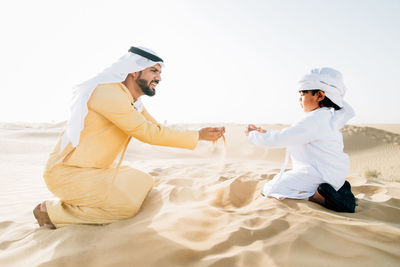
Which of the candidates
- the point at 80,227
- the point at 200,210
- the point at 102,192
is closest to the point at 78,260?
the point at 80,227

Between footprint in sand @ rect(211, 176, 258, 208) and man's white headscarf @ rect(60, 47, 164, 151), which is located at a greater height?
man's white headscarf @ rect(60, 47, 164, 151)

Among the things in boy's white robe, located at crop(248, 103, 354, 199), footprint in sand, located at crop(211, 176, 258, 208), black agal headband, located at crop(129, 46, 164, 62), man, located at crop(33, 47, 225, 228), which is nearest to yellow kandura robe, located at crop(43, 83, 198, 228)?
man, located at crop(33, 47, 225, 228)

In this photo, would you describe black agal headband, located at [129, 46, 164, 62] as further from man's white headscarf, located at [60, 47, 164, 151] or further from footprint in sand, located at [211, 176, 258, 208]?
footprint in sand, located at [211, 176, 258, 208]

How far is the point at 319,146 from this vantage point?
2.84 m

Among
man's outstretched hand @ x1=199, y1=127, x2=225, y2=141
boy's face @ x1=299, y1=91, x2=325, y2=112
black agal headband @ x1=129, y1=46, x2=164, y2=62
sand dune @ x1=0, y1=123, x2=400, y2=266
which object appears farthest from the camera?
black agal headband @ x1=129, y1=46, x2=164, y2=62

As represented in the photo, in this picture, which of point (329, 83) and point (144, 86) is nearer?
point (329, 83)

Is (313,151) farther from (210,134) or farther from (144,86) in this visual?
(144,86)

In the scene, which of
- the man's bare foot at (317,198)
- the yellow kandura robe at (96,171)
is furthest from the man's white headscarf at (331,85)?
the yellow kandura robe at (96,171)

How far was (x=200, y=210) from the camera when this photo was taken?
2.64m

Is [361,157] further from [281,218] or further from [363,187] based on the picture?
[281,218]

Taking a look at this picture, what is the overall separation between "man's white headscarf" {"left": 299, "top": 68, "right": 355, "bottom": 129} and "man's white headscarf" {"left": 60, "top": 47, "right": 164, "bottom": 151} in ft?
6.19

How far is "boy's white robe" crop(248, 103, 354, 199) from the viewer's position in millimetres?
2781

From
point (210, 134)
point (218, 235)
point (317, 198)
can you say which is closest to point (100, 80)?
point (210, 134)

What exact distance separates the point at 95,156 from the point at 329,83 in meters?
2.68
